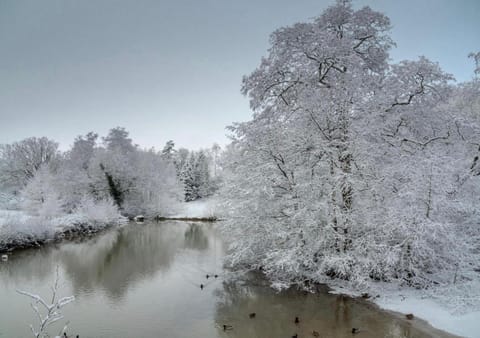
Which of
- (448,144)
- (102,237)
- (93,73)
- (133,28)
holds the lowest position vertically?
(102,237)

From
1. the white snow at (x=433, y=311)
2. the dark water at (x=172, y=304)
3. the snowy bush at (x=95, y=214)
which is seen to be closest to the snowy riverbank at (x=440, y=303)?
the white snow at (x=433, y=311)

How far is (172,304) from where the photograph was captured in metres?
8.15

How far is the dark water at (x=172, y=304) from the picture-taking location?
21.1 feet

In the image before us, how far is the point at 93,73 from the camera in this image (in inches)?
901

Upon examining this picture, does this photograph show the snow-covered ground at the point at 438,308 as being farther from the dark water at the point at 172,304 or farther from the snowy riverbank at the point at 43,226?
the snowy riverbank at the point at 43,226

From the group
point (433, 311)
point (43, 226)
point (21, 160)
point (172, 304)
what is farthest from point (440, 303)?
point (21, 160)

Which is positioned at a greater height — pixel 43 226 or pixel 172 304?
pixel 43 226

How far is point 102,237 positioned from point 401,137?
20632mm

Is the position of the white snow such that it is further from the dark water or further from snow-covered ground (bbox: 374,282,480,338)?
the dark water

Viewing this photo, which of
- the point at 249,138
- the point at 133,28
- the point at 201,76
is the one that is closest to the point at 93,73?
the point at 133,28

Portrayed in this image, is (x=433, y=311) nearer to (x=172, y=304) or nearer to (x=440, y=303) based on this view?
(x=440, y=303)

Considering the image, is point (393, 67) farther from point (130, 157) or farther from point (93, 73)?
point (130, 157)

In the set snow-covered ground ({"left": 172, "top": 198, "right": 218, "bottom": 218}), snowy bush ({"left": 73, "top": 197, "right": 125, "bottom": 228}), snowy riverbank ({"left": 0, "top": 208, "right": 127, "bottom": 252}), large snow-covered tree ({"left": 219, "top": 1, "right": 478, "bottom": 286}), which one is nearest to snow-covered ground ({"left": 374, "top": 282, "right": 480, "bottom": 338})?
large snow-covered tree ({"left": 219, "top": 1, "right": 478, "bottom": 286})

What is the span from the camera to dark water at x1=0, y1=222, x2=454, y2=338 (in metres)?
6.43
